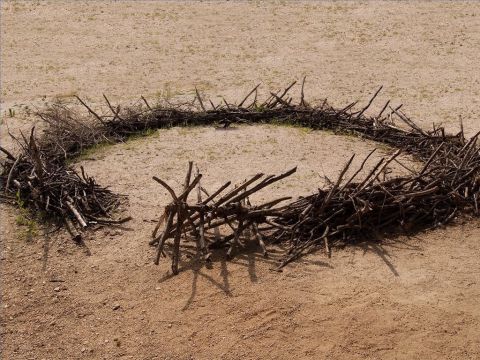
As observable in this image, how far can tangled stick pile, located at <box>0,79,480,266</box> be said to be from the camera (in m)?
6.26

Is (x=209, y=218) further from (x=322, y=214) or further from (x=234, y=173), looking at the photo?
(x=234, y=173)

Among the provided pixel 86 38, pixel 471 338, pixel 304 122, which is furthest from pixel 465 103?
pixel 86 38

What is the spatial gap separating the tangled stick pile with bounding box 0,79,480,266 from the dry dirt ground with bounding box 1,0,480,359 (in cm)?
21

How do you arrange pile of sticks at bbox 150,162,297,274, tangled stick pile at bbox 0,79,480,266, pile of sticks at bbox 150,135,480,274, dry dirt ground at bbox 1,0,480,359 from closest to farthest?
1. dry dirt ground at bbox 1,0,480,359
2. pile of sticks at bbox 150,162,297,274
3. pile of sticks at bbox 150,135,480,274
4. tangled stick pile at bbox 0,79,480,266

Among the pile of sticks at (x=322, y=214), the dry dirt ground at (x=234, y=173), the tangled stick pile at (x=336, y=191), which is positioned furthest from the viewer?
the tangled stick pile at (x=336, y=191)

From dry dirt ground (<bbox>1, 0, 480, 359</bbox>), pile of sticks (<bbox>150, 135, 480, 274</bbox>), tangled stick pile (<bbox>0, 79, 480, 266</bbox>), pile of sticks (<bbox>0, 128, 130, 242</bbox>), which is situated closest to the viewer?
dry dirt ground (<bbox>1, 0, 480, 359</bbox>)

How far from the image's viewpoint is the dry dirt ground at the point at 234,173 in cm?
534

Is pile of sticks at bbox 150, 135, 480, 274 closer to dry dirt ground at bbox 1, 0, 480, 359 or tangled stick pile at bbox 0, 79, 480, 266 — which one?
tangled stick pile at bbox 0, 79, 480, 266

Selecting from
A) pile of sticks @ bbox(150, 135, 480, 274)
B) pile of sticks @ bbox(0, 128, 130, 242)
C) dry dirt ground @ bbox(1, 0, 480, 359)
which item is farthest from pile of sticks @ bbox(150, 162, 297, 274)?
pile of sticks @ bbox(0, 128, 130, 242)

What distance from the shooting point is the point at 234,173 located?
7.79 meters

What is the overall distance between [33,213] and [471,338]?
157 inches

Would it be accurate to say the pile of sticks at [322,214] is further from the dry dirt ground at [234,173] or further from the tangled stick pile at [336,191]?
the dry dirt ground at [234,173]

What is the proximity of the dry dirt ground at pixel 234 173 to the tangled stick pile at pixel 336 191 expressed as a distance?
0.21 metres

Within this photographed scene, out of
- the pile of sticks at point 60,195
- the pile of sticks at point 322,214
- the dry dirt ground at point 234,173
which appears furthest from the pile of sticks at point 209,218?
the pile of sticks at point 60,195
